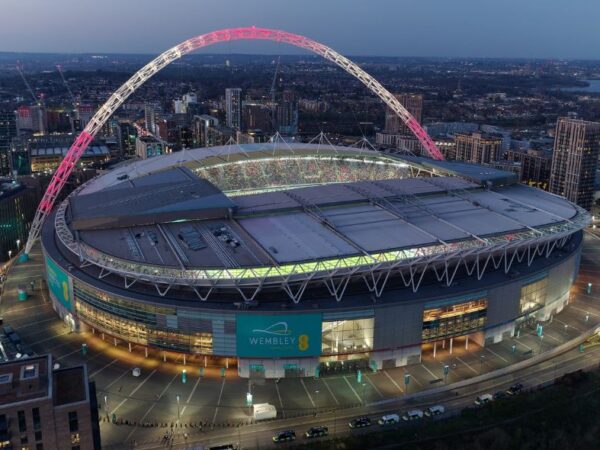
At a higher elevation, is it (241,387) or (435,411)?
(435,411)

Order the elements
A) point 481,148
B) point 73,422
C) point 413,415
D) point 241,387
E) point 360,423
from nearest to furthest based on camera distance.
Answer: point 73,422, point 360,423, point 413,415, point 241,387, point 481,148

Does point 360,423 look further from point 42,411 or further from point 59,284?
point 59,284

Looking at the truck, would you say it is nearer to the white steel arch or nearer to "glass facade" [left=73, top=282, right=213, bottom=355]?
"glass facade" [left=73, top=282, right=213, bottom=355]

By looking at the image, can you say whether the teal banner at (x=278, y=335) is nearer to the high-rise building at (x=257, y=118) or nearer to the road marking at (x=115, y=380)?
the road marking at (x=115, y=380)

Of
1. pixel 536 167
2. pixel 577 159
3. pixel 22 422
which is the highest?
pixel 577 159

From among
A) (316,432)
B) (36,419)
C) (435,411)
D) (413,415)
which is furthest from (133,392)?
(435,411)

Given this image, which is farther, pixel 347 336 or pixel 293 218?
pixel 293 218

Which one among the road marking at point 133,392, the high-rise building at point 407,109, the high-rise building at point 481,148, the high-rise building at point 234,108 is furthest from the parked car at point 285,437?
the high-rise building at point 234,108
